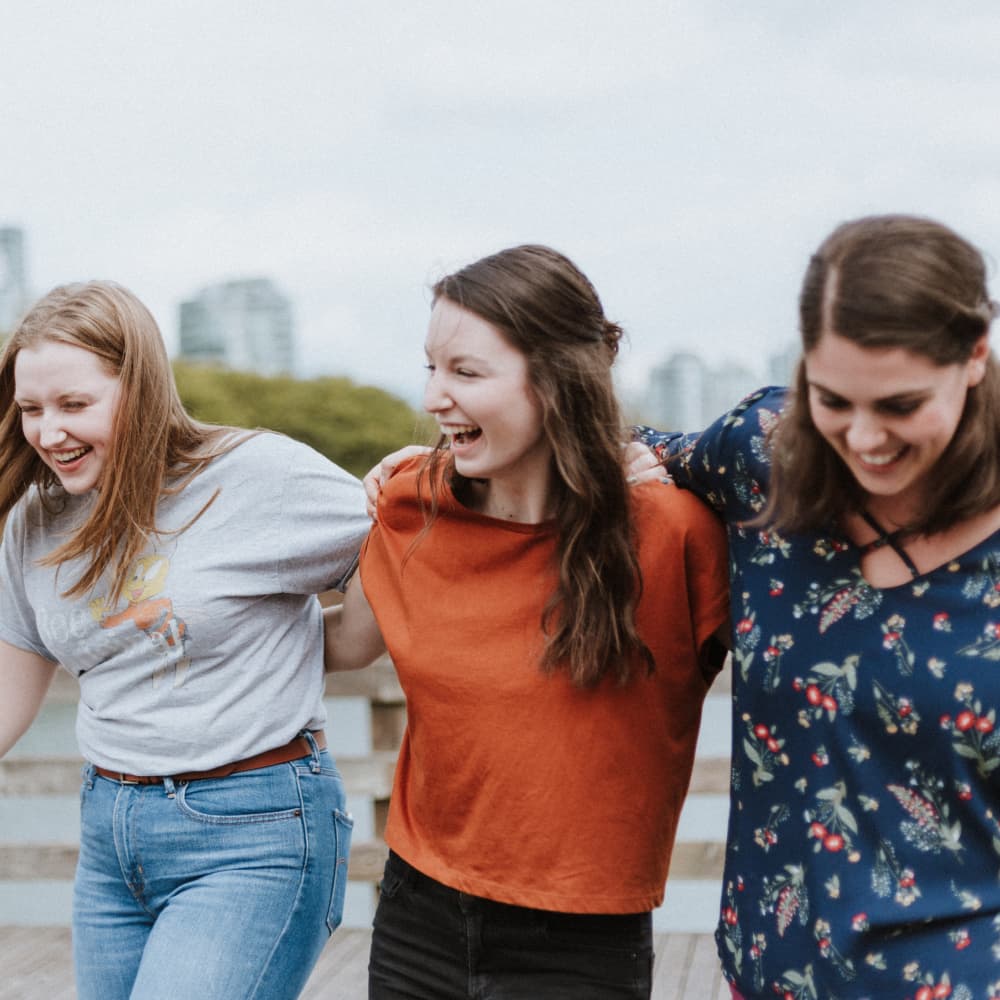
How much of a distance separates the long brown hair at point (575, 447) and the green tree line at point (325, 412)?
4677 centimetres

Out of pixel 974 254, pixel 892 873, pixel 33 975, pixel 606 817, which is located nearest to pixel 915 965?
pixel 892 873

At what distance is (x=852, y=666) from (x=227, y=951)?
1.03 m

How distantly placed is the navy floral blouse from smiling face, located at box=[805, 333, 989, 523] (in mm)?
131

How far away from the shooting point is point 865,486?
65.6 inches

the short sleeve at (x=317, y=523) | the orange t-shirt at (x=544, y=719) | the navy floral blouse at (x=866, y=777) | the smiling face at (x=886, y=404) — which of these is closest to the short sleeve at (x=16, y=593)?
the short sleeve at (x=317, y=523)

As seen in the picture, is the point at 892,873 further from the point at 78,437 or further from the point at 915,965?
the point at 78,437

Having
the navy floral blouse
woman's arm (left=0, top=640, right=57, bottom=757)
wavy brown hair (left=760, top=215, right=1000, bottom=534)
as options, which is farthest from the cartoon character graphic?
wavy brown hair (left=760, top=215, right=1000, bottom=534)

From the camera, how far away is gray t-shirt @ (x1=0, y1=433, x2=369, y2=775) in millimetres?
2188

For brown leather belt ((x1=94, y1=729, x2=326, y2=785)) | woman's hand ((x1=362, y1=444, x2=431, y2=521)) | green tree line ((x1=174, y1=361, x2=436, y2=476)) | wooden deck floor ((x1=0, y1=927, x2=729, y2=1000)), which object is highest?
woman's hand ((x1=362, y1=444, x2=431, y2=521))

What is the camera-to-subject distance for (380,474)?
2270mm

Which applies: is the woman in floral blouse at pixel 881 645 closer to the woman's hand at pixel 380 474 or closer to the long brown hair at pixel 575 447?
the long brown hair at pixel 575 447

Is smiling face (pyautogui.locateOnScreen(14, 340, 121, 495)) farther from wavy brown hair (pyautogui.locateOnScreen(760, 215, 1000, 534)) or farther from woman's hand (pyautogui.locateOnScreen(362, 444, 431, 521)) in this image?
wavy brown hair (pyautogui.locateOnScreen(760, 215, 1000, 534))

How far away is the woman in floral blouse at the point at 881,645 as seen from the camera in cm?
156

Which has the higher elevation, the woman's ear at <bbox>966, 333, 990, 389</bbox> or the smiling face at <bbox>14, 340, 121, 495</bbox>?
the woman's ear at <bbox>966, 333, 990, 389</bbox>
